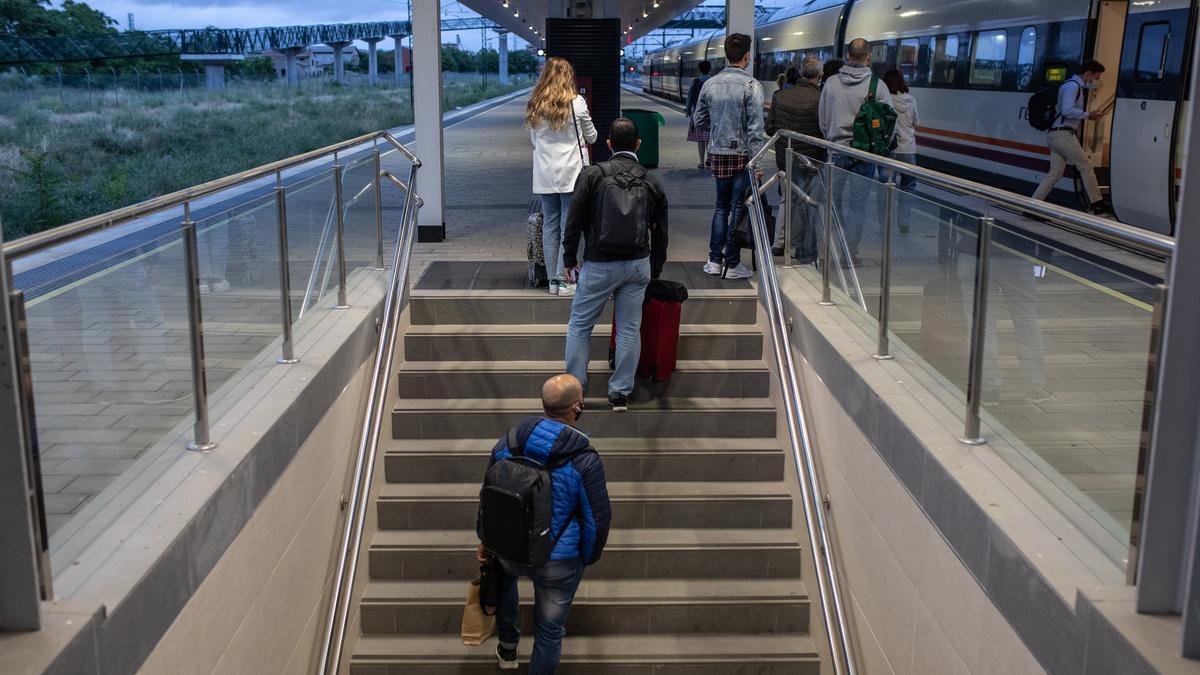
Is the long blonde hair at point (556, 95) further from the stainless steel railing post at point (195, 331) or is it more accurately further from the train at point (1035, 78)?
the train at point (1035, 78)

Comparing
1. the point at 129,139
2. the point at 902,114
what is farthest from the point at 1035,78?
the point at 129,139

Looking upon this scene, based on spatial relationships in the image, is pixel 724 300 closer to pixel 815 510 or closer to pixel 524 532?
pixel 815 510

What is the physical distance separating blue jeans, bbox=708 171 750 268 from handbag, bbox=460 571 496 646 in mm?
3963

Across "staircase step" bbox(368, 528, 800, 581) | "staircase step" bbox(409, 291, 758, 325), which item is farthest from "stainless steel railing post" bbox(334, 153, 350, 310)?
"staircase step" bbox(368, 528, 800, 581)

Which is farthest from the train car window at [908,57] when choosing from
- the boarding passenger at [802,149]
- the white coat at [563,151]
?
the white coat at [563,151]

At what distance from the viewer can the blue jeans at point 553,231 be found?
8.28 meters

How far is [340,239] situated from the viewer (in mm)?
7254

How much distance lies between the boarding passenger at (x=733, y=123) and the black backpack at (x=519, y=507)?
413cm

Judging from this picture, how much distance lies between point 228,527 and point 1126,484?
10.4ft

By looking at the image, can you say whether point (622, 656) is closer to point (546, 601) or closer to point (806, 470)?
point (546, 601)

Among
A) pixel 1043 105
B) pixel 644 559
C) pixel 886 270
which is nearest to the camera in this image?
pixel 886 270

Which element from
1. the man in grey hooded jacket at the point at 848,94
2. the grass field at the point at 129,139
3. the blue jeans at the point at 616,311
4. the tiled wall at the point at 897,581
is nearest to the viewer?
the tiled wall at the point at 897,581

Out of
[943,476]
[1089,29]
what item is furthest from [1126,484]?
[1089,29]

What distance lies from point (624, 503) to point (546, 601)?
1.67 metres
